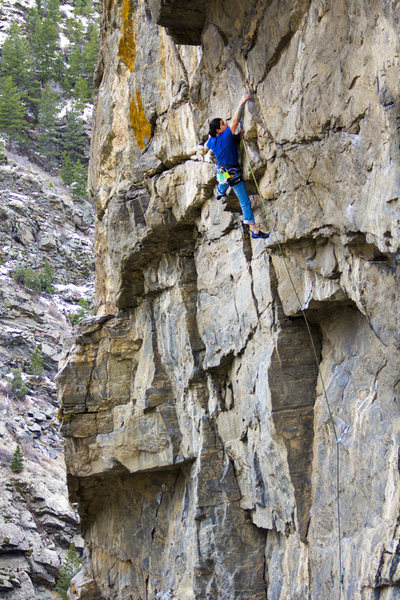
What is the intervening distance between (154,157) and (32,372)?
22.2 metres

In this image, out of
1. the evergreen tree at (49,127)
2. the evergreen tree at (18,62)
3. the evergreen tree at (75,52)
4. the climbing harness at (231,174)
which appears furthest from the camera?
the evergreen tree at (75,52)

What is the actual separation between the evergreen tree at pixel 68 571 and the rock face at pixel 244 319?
8417 mm

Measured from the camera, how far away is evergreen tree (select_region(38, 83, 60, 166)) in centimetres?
4806

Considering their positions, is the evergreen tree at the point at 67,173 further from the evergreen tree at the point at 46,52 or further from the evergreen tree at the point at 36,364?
the evergreen tree at the point at 36,364

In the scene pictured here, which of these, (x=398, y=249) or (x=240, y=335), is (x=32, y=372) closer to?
(x=240, y=335)

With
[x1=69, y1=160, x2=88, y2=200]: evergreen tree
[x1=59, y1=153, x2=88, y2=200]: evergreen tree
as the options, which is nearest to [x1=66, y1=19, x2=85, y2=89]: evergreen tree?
[x1=59, y1=153, x2=88, y2=200]: evergreen tree

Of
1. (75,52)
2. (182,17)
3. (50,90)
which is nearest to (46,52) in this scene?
(75,52)

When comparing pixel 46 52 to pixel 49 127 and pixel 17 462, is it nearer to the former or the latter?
pixel 49 127

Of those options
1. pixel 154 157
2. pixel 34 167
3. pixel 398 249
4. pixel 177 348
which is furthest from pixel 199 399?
pixel 34 167

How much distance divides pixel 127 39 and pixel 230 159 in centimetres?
571

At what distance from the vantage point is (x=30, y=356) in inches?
1299

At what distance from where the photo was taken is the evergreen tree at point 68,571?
2239cm

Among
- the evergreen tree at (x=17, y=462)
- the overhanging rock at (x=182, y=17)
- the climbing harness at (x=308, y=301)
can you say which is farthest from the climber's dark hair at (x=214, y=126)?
the evergreen tree at (x=17, y=462)

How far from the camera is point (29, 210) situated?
40.7m
